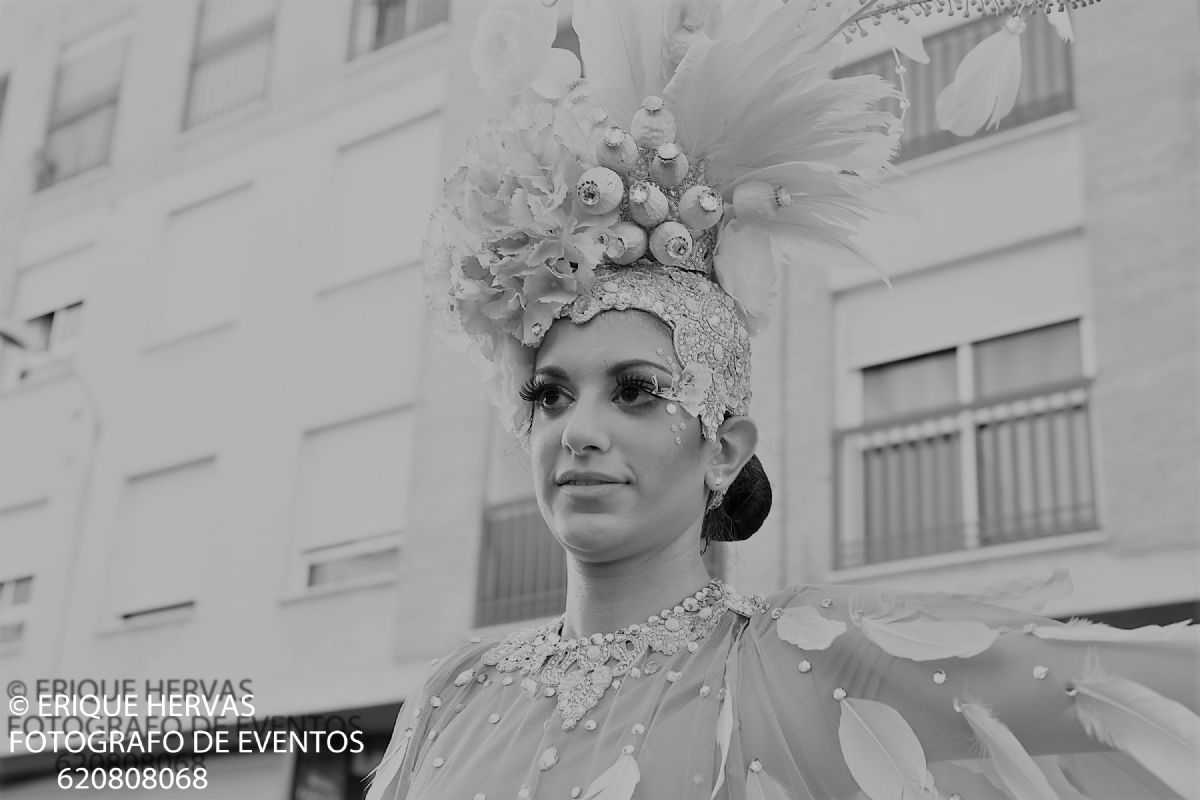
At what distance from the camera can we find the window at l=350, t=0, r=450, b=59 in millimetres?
11445

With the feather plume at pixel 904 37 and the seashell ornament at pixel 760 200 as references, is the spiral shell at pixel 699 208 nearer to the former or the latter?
the seashell ornament at pixel 760 200

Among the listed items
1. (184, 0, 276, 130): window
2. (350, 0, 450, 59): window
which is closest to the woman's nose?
(350, 0, 450, 59): window

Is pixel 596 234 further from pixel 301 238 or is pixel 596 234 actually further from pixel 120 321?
pixel 120 321

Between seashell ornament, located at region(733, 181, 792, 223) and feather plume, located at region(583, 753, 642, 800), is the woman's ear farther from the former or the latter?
feather plume, located at region(583, 753, 642, 800)

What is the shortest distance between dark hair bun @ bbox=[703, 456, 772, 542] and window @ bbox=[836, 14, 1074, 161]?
5756mm

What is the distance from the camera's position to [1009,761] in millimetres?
1465

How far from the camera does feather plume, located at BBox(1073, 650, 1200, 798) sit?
1.36 metres

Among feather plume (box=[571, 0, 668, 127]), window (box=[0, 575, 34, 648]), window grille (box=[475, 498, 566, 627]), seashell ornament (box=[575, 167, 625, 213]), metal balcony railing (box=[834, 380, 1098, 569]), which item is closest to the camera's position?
seashell ornament (box=[575, 167, 625, 213])

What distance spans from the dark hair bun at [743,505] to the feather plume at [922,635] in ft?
1.43

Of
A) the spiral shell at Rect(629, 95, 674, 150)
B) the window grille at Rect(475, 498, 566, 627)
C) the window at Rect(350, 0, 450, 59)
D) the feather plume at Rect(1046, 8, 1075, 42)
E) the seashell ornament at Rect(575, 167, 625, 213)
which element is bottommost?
the seashell ornament at Rect(575, 167, 625, 213)

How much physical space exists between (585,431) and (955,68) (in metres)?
6.29

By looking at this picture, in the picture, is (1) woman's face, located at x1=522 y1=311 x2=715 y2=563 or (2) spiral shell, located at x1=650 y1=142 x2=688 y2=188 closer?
(1) woman's face, located at x1=522 y1=311 x2=715 y2=563

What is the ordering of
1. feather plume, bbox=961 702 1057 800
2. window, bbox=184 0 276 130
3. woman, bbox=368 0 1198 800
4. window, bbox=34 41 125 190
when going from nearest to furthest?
feather plume, bbox=961 702 1057 800 → woman, bbox=368 0 1198 800 → window, bbox=184 0 276 130 → window, bbox=34 41 125 190

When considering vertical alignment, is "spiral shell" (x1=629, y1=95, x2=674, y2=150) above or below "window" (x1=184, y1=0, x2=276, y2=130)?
below
